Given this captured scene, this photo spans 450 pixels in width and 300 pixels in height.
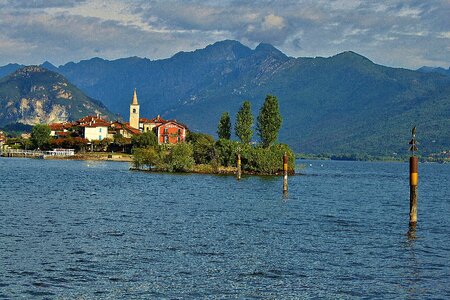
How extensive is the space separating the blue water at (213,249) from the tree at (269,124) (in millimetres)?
71745

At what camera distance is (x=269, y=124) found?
487ft

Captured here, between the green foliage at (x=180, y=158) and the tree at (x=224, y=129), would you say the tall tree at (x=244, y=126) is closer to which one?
the tree at (x=224, y=129)

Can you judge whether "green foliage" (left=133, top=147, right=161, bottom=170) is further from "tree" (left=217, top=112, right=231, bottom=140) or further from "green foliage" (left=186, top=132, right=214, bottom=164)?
"tree" (left=217, top=112, right=231, bottom=140)

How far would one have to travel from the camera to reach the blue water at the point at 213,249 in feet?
104

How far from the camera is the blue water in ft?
104

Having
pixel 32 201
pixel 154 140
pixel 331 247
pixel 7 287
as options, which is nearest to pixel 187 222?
pixel 331 247

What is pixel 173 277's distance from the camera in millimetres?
33531

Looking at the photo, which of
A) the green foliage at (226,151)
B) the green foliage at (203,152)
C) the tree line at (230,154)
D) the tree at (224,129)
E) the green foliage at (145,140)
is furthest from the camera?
the green foliage at (145,140)

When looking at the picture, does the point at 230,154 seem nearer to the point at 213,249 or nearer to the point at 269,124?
the point at 269,124

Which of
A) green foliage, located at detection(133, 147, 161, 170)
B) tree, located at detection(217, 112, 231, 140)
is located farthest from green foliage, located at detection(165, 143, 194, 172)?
tree, located at detection(217, 112, 231, 140)

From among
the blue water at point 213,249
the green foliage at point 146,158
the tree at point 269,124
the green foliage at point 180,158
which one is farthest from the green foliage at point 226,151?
the blue water at point 213,249

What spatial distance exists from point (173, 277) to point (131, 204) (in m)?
37.3

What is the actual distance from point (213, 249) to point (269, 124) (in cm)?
10766

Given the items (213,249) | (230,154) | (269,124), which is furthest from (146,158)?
(213,249)
